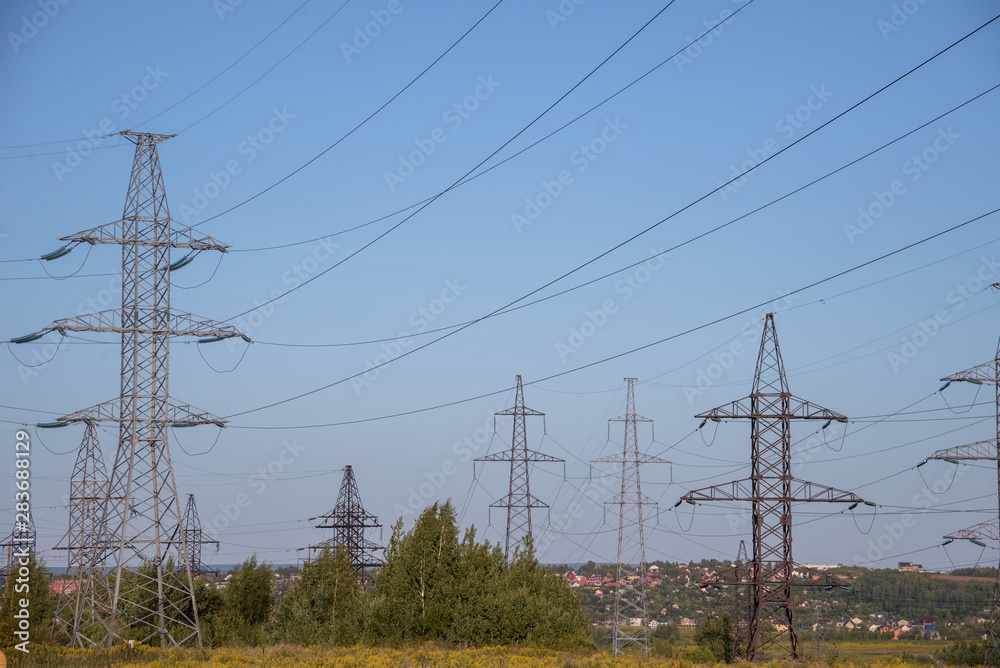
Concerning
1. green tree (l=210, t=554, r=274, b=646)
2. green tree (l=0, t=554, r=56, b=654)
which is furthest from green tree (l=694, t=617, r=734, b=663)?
green tree (l=0, t=554, r=56, b=654)

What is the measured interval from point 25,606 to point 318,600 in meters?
29.0

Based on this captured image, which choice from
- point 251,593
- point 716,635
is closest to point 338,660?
point 251,593

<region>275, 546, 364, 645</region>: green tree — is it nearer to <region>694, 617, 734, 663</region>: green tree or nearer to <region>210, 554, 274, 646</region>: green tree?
<region>210, 554, 274, 646</region>: green tree

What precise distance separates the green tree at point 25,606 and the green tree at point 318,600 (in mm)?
13136

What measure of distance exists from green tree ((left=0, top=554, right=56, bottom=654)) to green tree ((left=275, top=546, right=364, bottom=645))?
43.1 ft

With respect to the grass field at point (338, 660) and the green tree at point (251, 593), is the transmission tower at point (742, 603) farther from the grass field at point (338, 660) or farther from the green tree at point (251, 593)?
the green tree at point (251, 593)

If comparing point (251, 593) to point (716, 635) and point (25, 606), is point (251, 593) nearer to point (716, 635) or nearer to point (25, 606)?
point (716, 635)

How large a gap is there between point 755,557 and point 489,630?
12.0m

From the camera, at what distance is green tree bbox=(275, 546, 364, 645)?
53625mm

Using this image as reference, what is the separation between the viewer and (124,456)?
3741 cm

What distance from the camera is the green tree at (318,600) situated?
176 ft

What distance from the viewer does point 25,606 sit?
97.6ft

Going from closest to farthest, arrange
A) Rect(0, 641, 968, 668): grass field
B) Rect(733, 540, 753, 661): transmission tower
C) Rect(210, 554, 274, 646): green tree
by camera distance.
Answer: Rect(0, 641, 968, 668): grass field → Rect(733, 540, 753, 661): transmission tower → Rect(210, 554, 274, 646): green tree

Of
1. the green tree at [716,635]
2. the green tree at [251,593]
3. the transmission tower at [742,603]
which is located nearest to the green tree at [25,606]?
the green tree at [251,593]
